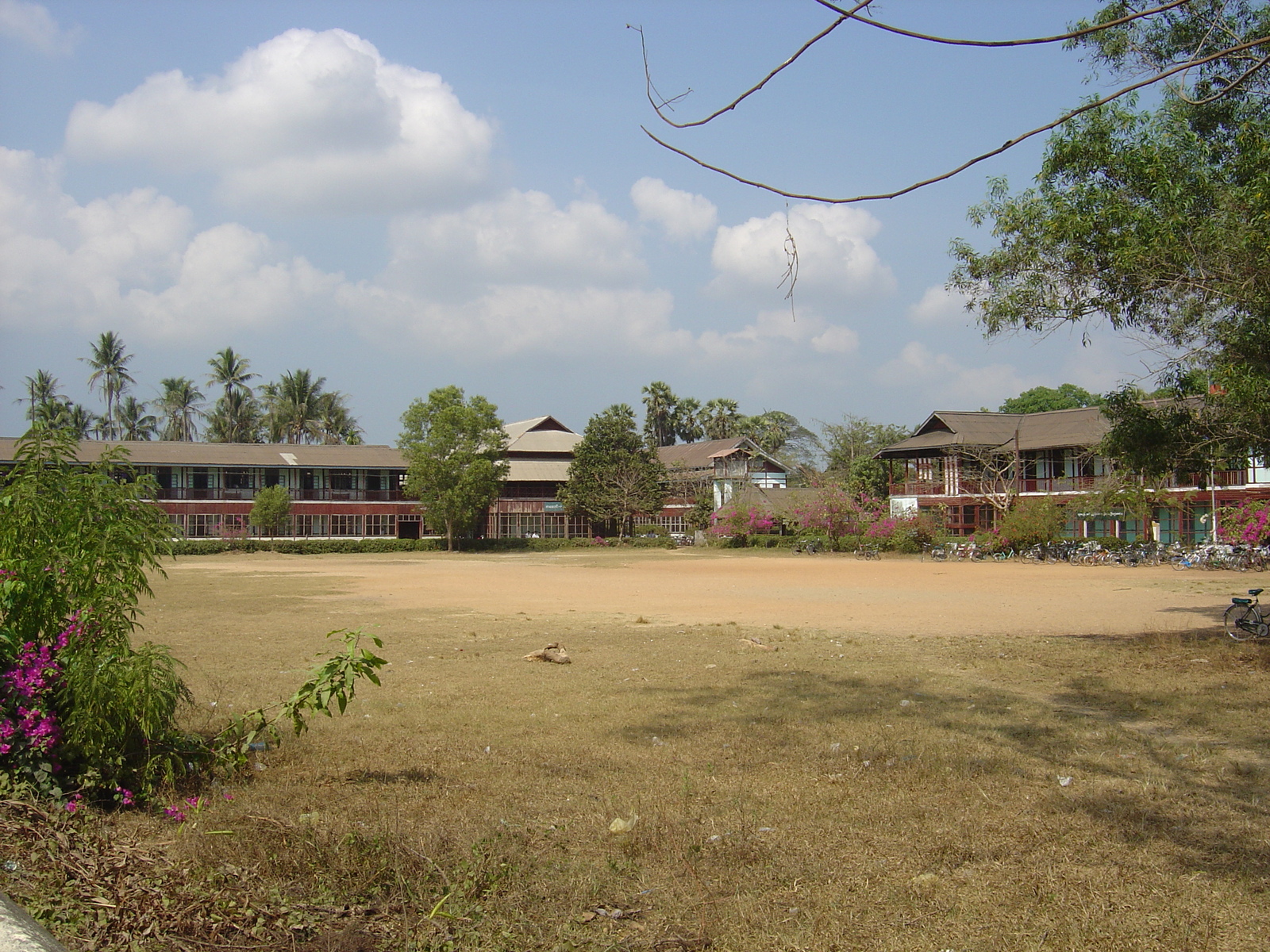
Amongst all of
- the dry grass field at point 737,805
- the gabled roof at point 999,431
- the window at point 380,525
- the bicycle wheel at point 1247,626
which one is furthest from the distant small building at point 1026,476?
the dry grass field at point 737,805

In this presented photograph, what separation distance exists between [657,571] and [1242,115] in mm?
27065

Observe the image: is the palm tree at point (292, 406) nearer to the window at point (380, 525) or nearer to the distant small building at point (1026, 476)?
the window at point (380, 525)

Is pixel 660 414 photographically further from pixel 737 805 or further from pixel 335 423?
pixel 737 805

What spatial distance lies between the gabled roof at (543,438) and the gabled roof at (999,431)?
26952 millimetres

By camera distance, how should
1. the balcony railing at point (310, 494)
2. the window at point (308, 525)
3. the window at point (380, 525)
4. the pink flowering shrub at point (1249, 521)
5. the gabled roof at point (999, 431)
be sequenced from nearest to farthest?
the pink flowering shrub at point (1249, 521), the gabled roof at point (999, 431), the balcony railing at point (310, 494), the window at point (308, 525), the window at point (380, 525)

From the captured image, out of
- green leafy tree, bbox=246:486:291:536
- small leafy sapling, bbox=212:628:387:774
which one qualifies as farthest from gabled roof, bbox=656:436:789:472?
small leafy sapling, bbox=212:628:387:774

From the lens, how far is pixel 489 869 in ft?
14.4

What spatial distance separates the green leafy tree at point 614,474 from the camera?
213ft

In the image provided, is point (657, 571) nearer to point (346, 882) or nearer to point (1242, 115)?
point (1242, 115)

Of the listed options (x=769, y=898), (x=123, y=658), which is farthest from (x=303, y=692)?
(x=769, y=898)

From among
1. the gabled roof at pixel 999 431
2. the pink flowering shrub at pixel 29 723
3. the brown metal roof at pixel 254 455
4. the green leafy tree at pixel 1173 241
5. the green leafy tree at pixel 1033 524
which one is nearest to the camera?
the pink flowering shrub at pixel 29 723

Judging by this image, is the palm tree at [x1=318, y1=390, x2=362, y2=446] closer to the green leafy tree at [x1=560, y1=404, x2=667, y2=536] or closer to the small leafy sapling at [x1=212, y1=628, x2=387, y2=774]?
the green leafy tree at [x1=560, y1=404, x2=667, y2=536]

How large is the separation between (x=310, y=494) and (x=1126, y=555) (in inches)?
1932

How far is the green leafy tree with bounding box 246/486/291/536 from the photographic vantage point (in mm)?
57625
